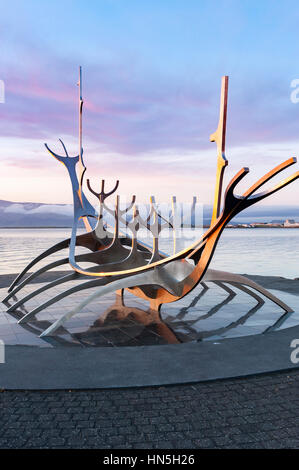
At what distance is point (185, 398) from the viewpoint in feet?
16.0

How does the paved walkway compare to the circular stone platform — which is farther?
the circular stone platform

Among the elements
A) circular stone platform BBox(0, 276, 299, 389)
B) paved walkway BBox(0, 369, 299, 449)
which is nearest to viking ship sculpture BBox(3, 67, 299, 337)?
circular stone platform BBox(0, 276, 299, 389)

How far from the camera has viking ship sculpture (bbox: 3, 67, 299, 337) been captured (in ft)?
22.9

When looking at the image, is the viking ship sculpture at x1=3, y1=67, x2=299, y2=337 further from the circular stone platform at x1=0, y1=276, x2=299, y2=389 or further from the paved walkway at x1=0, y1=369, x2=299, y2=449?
the paved walkway at x1=0, y1=369, x2=299, y2=449

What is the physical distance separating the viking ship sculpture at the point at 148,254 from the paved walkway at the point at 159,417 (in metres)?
2.99

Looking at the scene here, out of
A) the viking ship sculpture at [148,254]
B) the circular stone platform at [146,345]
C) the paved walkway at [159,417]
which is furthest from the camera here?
the viking ship sculpture at [148,254]

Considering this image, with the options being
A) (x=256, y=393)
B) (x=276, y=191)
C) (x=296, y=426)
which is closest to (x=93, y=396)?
(x=256, y=393)

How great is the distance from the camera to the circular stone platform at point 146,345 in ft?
18.2

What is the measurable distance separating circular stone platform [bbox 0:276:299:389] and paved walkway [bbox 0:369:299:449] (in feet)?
0.93

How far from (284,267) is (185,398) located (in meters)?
17.6

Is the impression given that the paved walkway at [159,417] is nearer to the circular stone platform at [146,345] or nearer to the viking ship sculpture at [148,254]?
the circular stone platform at [146,345]

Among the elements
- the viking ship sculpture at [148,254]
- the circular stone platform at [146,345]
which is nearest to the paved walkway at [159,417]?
the circular stone platform at [146,345]

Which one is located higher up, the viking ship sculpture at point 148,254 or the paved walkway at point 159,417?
the viking ship sculpture at point 148,254

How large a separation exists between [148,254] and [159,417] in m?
6.86
